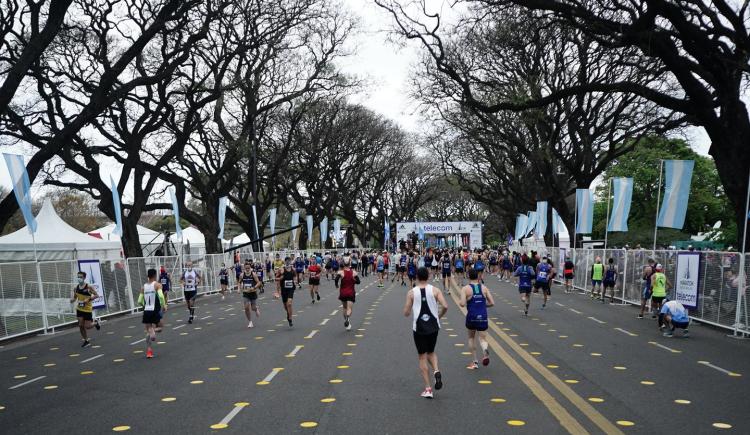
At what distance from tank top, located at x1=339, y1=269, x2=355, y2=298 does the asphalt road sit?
0.92 metres

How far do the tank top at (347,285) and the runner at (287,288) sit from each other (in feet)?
5.03

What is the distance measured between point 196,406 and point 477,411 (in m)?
3.35

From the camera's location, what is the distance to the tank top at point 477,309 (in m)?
11.0

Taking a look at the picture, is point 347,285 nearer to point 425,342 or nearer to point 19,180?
point 425,342

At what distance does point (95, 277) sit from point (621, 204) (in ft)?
61.1

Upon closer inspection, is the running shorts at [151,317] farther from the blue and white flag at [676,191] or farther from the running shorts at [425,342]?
the blue and white flag at [676,191]

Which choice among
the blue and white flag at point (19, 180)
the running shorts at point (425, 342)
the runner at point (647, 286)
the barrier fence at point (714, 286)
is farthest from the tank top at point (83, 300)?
the barrier fence at point (714, 286)

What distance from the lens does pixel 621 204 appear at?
25.5 m

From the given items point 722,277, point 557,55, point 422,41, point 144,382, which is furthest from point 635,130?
point 144,382

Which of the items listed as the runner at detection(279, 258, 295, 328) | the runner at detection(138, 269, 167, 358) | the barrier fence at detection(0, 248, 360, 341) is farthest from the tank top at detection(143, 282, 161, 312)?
the barrier fence at detection(0, 248, 360, 341)

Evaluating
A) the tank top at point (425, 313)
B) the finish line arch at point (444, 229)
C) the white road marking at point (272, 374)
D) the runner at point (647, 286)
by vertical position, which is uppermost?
the tank top at point (425, 313)

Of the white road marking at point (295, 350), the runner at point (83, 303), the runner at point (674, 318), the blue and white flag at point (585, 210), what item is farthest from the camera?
the blue and white flag at point (585, 210)

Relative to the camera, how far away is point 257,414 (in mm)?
7605

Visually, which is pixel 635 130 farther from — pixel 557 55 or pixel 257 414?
pixel 257 414
